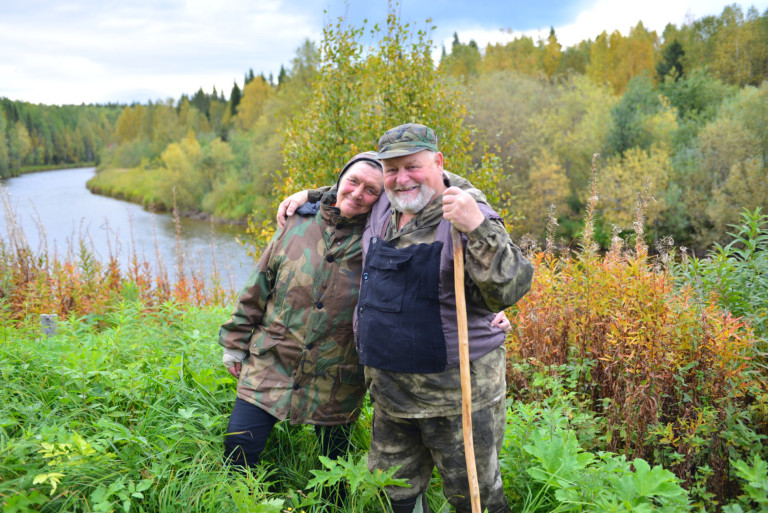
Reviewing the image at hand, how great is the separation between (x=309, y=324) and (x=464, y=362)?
3.14 ft

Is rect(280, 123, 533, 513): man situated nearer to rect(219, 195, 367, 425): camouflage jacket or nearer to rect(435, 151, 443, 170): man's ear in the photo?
rect(435, 151, 443, 170): man's ear

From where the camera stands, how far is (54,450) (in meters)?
2.42

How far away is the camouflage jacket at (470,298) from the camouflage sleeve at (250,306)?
0.69 meters

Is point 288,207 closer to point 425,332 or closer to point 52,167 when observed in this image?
point 425,332

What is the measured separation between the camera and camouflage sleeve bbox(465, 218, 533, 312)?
6.99 ft

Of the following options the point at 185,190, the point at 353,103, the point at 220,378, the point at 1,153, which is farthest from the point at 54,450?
the point at 1,153

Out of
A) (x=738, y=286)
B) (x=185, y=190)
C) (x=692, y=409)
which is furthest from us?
(x=185, y=190)

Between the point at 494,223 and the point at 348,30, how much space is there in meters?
6.52

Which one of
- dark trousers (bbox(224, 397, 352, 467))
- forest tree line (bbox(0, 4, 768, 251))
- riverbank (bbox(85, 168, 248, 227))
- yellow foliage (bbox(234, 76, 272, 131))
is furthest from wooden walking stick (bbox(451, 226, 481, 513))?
yellow foliage (bbox(234, 76, 272, 131))

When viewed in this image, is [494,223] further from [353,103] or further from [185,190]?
[185,190]

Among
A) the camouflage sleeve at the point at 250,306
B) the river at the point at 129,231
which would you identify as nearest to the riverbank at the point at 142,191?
the river at the point at 129,231

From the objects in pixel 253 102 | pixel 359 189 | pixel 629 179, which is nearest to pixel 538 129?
pixel 629 179

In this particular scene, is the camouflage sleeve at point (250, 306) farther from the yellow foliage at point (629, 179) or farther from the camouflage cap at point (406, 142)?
the yellow foliage at point (629, 179)

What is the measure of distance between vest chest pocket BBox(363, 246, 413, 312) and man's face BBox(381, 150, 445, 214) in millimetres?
226
